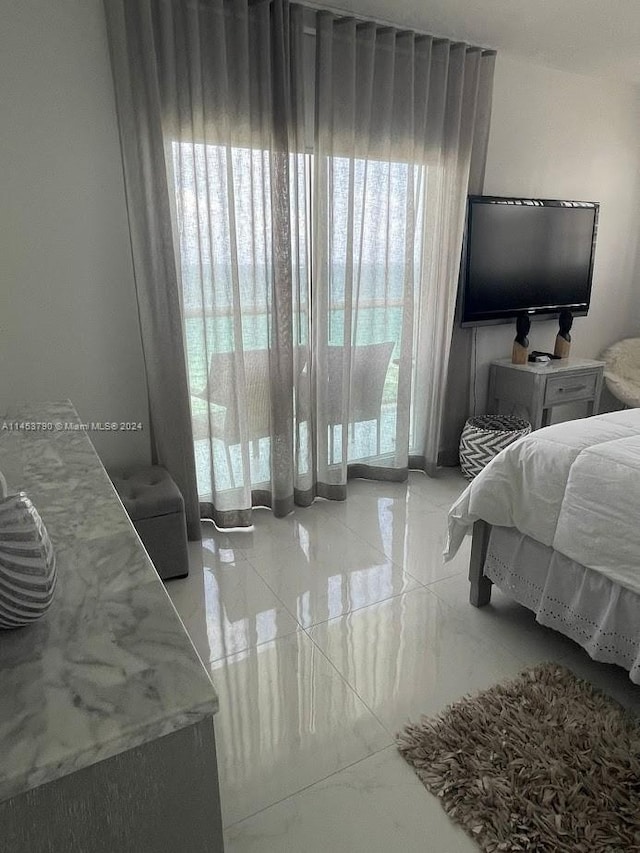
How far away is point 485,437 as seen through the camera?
3.38m

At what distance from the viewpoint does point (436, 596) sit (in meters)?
2.36

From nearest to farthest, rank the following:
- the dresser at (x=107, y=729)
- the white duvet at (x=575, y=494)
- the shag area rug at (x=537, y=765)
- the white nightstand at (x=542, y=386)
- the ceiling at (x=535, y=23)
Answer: the dresser at (x=107, y=729)
the shag area rug at (x=537, y=765)
the white duvet at (x=575, y=494)
the ceiling at (x=535, y=23)
the white nightstand at (x=542, y=386)

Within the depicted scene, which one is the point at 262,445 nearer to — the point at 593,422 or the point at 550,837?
the point at 593,422

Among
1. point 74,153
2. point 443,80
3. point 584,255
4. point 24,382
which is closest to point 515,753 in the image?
point 24,382

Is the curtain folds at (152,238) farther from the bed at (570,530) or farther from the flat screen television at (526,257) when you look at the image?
the flat screen television at (526,257)

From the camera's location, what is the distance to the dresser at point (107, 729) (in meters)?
0.57

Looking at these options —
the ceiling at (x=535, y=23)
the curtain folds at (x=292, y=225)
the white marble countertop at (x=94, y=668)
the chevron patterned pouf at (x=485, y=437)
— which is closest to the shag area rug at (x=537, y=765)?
the white marble countertop at (x=94, y=668)

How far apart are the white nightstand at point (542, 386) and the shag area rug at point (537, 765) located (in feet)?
6.75

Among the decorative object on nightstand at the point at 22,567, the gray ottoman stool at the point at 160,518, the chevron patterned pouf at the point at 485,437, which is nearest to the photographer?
the decorative object on nightstand at the point at 22,567

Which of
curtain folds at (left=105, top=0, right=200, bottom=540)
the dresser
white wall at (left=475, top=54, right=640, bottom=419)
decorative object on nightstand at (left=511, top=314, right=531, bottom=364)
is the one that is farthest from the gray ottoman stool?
decorative object on nightstand at (left=511, top=314, right=531, bottom=364)

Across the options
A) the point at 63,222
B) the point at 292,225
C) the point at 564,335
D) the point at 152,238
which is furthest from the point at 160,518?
the point at 564,335

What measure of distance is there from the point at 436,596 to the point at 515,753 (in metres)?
0.82

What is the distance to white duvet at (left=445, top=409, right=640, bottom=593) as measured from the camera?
65.4 inches

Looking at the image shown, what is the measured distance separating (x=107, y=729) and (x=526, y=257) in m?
3.70
